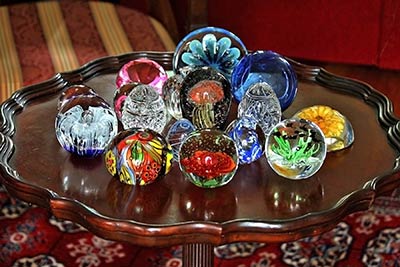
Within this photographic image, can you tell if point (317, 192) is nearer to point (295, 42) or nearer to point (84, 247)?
point (84, 247)

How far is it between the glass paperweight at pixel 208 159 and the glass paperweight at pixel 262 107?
0.33 ft

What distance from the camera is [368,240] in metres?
1.68

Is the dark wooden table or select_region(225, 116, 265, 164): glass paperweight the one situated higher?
select_region(225, 116, 265, 164): glass paperweight

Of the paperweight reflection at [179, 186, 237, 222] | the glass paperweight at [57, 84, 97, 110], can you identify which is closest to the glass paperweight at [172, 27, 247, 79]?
the glass paperweight at [57, 84, 97, 110]

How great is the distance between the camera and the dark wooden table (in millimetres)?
968

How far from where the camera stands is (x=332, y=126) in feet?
3.73

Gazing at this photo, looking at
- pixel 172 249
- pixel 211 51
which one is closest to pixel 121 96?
pixel 211 51

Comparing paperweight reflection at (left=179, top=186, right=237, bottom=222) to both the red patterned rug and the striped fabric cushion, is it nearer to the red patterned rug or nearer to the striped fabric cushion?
the red patterned rug

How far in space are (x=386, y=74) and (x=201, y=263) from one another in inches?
39.8

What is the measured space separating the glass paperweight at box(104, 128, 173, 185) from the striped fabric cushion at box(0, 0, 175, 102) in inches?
25.8

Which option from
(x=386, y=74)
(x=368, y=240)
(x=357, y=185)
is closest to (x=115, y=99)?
(x=357, y=185)

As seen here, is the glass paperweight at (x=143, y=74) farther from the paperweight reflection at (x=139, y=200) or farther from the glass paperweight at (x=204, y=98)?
the paperweight reflection at (x=139, y=200)

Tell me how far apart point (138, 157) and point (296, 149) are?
7.8 inches

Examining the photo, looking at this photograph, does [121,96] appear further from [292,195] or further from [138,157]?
[292,195]
